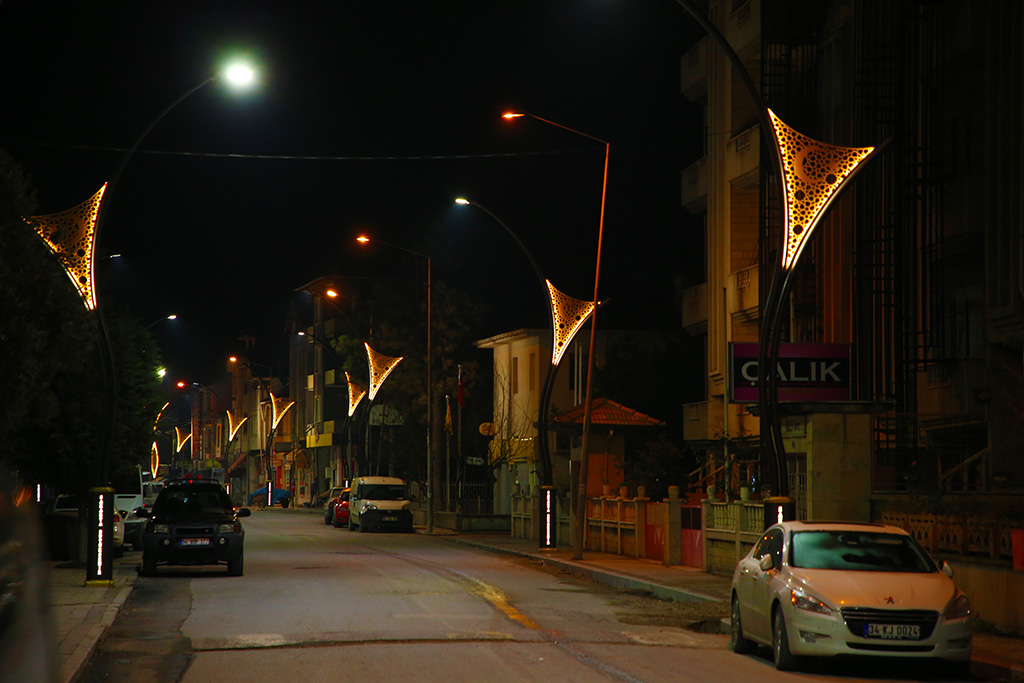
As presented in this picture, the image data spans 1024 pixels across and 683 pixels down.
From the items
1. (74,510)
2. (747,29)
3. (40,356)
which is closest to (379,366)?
(747,29)

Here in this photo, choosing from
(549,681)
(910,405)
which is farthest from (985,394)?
(549,681)

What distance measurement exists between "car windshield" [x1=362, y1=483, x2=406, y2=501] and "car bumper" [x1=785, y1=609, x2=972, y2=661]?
1445 inches

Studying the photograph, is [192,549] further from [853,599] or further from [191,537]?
[853,599]

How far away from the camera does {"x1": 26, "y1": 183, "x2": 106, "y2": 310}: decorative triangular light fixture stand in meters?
21.0

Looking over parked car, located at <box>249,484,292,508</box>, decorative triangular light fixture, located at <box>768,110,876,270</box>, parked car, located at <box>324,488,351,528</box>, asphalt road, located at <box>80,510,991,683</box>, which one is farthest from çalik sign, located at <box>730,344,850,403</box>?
parked car, located at <box>249,484,292,508</box>

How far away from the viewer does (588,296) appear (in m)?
64.4

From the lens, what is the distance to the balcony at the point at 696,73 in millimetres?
39562

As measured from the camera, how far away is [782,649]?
41.2 feet

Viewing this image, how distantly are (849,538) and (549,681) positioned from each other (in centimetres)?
385

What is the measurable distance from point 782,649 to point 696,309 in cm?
2848

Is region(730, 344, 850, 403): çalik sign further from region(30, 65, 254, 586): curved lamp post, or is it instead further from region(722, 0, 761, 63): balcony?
region(722, 0, 761, 63): balcony

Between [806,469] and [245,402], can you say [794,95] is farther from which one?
[245,402]

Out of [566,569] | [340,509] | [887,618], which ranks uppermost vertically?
[887,618]

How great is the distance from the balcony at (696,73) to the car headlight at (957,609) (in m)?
28.8
